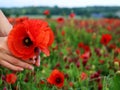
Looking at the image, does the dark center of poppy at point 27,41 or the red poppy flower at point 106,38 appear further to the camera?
the red poppy flower at point 106,38

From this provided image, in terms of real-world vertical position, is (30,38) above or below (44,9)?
above

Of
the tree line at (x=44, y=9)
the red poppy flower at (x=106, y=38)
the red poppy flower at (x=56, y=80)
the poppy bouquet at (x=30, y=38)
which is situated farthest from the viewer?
the tree line at (x=44, y=9)

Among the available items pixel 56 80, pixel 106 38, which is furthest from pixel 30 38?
pixel 106 38

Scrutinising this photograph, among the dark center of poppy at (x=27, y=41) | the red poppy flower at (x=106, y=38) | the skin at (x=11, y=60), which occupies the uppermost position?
the dark center of poppy at (x=27, y=41)

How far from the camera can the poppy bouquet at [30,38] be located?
1434 mm

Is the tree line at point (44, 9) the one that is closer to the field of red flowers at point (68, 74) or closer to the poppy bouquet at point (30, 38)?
the field of red flowers at point (68, 74)

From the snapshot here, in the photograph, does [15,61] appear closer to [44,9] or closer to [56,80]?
[56,80]

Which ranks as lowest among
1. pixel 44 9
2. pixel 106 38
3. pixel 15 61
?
pixel 44 9

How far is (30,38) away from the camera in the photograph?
146 centimetres

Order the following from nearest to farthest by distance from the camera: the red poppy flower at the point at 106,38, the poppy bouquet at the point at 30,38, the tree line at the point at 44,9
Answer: the poppy bouquet at the point at 30,38
the red poppy flower at the point at 106,38
the tree line at the point at 44,9

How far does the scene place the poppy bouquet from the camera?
4.70ft

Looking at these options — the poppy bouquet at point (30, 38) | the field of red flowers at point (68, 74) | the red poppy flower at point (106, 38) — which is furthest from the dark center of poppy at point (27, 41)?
the red poppy flower at point (106, 38)

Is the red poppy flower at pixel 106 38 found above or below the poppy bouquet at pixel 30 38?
below

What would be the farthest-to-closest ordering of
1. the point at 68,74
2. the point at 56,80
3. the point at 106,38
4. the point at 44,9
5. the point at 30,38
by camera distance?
the point at 44,9 → the point at 106,38 → the point at 68,74 → the point at 56,80 → the point at 30,38
